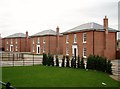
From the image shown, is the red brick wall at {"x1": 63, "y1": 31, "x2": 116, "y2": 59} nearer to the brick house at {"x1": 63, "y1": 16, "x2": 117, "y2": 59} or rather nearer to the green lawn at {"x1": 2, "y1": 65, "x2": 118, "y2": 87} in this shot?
the brick house at {"x1": 63, "y1": 16, "x2": 117, "y2": 59}

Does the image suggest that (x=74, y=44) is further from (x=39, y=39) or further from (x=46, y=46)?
(x=39, y=39)

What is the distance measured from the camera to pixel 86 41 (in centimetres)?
3462

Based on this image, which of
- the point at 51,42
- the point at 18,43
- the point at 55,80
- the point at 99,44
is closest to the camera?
the point at 55,80

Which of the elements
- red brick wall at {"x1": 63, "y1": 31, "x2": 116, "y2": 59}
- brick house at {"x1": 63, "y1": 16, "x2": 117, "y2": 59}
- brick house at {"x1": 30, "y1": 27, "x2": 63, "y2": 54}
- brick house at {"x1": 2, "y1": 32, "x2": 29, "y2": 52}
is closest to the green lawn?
red brick wall at {"x1": 63, "y1": 31, "x2": 116, "y2": 59}

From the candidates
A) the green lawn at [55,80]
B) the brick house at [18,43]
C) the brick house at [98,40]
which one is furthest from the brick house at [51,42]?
the green lawn at [55,80]

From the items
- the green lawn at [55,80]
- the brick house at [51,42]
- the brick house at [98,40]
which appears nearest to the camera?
the green lawn at [55,80]

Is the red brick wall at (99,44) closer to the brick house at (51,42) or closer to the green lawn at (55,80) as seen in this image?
the brick house at (51,42)

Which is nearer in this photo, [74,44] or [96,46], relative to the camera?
[96,46]

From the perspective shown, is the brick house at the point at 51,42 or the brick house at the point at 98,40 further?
A: the brick house at the point at 51,42

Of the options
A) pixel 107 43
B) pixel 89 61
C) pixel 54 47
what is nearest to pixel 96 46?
pixel 107 43

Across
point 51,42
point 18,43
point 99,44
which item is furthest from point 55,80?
point 18,43

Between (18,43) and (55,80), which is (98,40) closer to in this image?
(55,80)

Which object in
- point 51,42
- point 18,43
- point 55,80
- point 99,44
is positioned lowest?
point 55,80

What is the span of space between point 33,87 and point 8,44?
61.9 metres
